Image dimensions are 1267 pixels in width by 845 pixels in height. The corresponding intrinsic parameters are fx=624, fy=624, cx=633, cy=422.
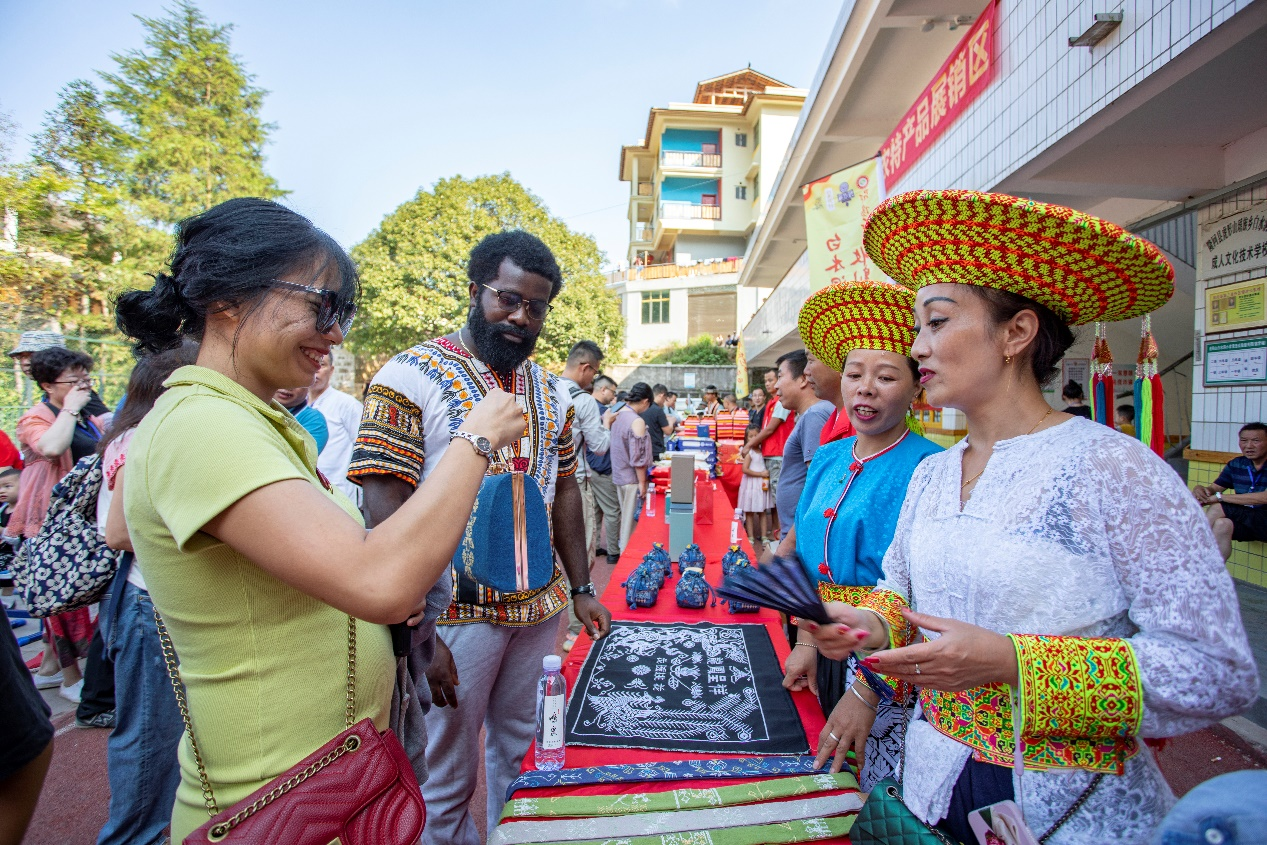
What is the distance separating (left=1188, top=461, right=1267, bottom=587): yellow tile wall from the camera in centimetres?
436

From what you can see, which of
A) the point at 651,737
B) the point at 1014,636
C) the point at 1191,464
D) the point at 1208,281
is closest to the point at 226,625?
the point at 651,737

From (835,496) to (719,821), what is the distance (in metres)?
1.14

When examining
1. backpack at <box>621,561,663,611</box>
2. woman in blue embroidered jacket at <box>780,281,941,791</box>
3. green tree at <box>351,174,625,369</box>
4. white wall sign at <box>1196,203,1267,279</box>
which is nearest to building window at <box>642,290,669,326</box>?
green tree at <box>351,174,625,369</box>

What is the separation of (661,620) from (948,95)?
16.5 feet

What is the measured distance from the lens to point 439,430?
1.90 m

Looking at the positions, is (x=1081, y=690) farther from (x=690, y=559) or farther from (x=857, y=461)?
(x=690, y=559)

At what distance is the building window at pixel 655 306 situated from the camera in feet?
113

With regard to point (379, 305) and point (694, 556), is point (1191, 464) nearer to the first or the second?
point (694, 556)

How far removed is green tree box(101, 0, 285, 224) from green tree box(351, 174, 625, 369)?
3780 millimetres

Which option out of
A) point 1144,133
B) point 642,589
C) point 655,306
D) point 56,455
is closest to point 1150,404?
point 642,589

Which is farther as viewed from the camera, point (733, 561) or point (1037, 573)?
point (733, 561)

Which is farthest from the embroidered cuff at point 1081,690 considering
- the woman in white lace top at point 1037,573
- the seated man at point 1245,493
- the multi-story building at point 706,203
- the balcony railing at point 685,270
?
the balcony railing at point 685,270

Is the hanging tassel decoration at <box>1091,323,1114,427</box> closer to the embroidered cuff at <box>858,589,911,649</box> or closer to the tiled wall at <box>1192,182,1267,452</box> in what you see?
the embroidered cuff at <box>858,589,911,649</box>

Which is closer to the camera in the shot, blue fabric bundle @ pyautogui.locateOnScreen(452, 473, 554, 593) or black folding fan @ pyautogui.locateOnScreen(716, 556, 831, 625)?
black folding fan @ pyautogui.locateOnScreen(716, 556, 831, 625)
